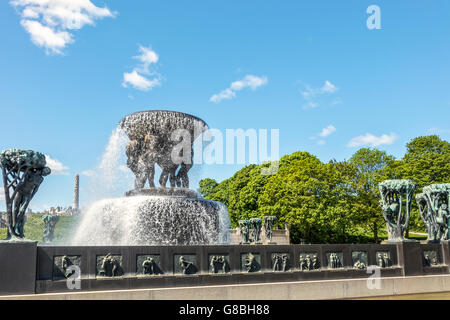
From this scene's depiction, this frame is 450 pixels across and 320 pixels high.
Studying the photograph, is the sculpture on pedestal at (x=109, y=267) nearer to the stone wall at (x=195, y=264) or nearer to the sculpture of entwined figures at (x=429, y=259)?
the stone wall at (x=195, y=264)

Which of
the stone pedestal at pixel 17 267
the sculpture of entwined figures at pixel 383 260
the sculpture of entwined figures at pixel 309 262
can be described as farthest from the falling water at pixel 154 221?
the sculpture of entwined figures at pixel 383 260

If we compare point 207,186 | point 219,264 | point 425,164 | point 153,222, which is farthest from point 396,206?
point 207,186

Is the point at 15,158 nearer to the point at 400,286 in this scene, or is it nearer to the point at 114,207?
the point at 114,207

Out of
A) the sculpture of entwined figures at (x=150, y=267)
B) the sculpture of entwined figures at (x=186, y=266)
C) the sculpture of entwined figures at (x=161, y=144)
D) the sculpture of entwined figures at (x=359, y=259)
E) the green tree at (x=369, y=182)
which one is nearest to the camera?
the sculpture of entwined figures at (x=150, y=267)

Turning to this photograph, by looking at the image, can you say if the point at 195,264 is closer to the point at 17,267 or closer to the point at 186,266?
the point at 186,266

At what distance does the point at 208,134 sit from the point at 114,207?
6.11 metres

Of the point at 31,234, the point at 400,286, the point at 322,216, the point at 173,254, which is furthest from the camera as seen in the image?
the point at 31,234

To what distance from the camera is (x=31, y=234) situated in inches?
1748

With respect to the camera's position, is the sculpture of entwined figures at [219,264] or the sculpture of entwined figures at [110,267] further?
the sculpture of entwined figures at [219,264]

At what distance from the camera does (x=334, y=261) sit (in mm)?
10641

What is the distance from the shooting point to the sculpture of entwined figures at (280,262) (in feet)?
32.9

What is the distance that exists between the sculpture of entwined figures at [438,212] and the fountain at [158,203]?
7.69m

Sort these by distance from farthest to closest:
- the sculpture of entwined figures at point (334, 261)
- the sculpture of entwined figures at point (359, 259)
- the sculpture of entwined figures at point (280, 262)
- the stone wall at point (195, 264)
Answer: the sculpture of entwined figures at point (359, 259) → the sculpture of entwined figures at point (334, 261) → the sculpture of entwined figures at point (280, 262) → the stone wall at point (195, 264)
